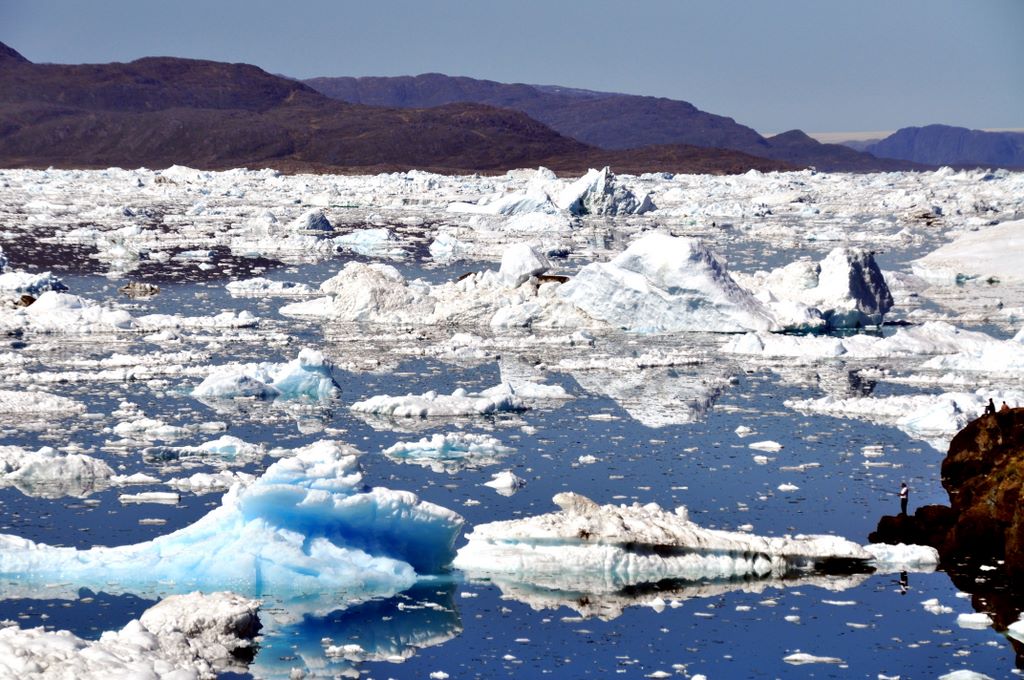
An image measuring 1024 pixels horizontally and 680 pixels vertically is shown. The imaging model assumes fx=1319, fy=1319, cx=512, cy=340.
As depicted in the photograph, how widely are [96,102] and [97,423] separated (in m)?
102

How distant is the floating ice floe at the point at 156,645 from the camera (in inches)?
165

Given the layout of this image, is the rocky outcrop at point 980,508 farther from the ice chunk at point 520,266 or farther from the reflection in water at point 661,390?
the ice chunk at point 520,266

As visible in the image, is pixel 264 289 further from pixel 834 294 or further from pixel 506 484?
pixel 506 484

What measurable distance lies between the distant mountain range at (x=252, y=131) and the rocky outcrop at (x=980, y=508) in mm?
59027

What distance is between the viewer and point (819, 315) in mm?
13266

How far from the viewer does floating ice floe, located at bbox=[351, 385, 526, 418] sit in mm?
9180

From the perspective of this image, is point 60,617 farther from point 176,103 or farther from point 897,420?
point 176,103

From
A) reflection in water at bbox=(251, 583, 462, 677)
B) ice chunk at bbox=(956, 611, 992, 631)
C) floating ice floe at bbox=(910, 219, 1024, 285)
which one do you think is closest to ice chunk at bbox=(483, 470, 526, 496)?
reflection in water at bbox=(251, 583, 462, 677)

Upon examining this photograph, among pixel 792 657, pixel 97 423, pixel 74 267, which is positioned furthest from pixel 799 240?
pixel 792 657

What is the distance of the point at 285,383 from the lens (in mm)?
9805

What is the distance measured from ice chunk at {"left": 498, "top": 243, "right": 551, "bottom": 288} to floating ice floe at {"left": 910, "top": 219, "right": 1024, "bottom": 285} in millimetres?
6491

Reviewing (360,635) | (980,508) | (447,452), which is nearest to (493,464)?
(447,452)

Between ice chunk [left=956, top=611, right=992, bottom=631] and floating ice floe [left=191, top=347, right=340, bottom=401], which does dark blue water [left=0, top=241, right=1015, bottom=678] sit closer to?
ice chunk [left=956, top=611, right=992, bottom=631]

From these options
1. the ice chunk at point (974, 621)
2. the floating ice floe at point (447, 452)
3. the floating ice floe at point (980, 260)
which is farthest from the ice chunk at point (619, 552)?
the floating ice floe at point (980, 260)
